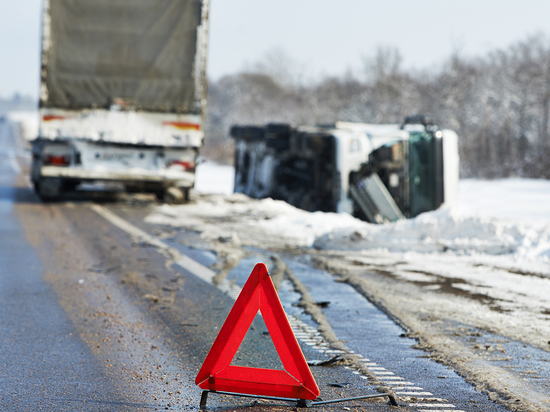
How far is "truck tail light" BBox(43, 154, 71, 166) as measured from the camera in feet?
40.0

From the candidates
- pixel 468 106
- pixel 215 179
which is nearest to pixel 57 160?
pixel 215 179

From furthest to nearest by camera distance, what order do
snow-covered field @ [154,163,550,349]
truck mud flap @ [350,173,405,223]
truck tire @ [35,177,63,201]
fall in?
truck tire @ [35,177,63,201] < truck mud flap @ [350,173,405,223] < snow-covered field @ [154,163,550,349]

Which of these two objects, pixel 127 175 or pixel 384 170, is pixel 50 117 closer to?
pixel 127 175

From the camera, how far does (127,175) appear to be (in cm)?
1243

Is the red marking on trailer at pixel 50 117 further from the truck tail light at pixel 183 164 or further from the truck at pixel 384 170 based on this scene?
the truck at pixel 384 170

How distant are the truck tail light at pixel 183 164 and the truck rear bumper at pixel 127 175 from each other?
8cm

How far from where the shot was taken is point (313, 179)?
12.3m

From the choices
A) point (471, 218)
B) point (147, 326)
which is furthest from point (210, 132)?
point (147, 326)

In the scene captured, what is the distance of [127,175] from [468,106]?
69.0 feet

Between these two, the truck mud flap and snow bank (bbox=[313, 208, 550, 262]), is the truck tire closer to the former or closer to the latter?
the truck mud flap

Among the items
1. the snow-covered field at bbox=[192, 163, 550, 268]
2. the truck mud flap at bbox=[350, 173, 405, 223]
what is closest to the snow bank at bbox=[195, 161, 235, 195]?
the truck mud flap at bbox=[350, 173, 405, 223]

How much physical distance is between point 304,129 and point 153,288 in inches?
286

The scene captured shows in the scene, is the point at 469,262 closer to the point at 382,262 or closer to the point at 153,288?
the point at 382,262

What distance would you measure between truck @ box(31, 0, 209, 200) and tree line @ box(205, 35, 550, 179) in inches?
499
